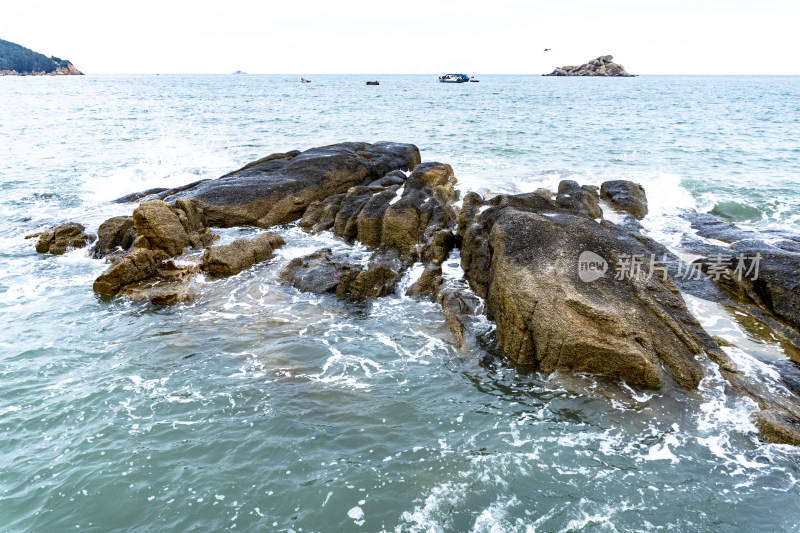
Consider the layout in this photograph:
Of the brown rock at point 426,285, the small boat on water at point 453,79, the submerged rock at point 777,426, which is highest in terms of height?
the small boat on water at point 453,79

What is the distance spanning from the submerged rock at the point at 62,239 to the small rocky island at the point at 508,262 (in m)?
0.04

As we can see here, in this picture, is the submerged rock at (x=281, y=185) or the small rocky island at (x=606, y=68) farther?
the small rocky island at (x=606, y=68)

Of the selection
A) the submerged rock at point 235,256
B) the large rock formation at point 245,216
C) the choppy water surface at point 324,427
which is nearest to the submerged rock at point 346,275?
the large rock formation at point 245,216

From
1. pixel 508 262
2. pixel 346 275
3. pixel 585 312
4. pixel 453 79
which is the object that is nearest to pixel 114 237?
pixel 346 275

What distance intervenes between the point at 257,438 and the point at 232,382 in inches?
68.6

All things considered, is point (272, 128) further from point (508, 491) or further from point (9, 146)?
point (508, 491)

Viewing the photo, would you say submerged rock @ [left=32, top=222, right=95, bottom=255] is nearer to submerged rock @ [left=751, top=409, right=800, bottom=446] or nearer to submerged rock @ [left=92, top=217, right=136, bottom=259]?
submerged rock @ [left=92, top=217, right=136, bottom=259]

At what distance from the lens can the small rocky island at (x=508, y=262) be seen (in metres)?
8.87

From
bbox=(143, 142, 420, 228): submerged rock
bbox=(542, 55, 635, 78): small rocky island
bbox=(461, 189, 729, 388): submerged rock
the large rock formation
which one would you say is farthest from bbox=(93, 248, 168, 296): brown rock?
bbox=(542, 55, 635, 78): small rocky island

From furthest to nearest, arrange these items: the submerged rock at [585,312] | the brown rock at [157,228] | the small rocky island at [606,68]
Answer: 1. the small rocky island at [606,68]
2. the brown rock at [157,228]
3. the submerged rock at [585,312]

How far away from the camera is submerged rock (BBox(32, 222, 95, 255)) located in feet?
51.4

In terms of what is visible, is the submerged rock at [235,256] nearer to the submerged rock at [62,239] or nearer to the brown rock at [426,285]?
the brown rock at [426,285]

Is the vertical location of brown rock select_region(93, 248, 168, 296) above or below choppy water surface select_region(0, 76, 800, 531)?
above

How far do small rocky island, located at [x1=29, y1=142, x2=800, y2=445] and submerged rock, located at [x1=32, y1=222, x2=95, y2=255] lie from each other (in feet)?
0.14
